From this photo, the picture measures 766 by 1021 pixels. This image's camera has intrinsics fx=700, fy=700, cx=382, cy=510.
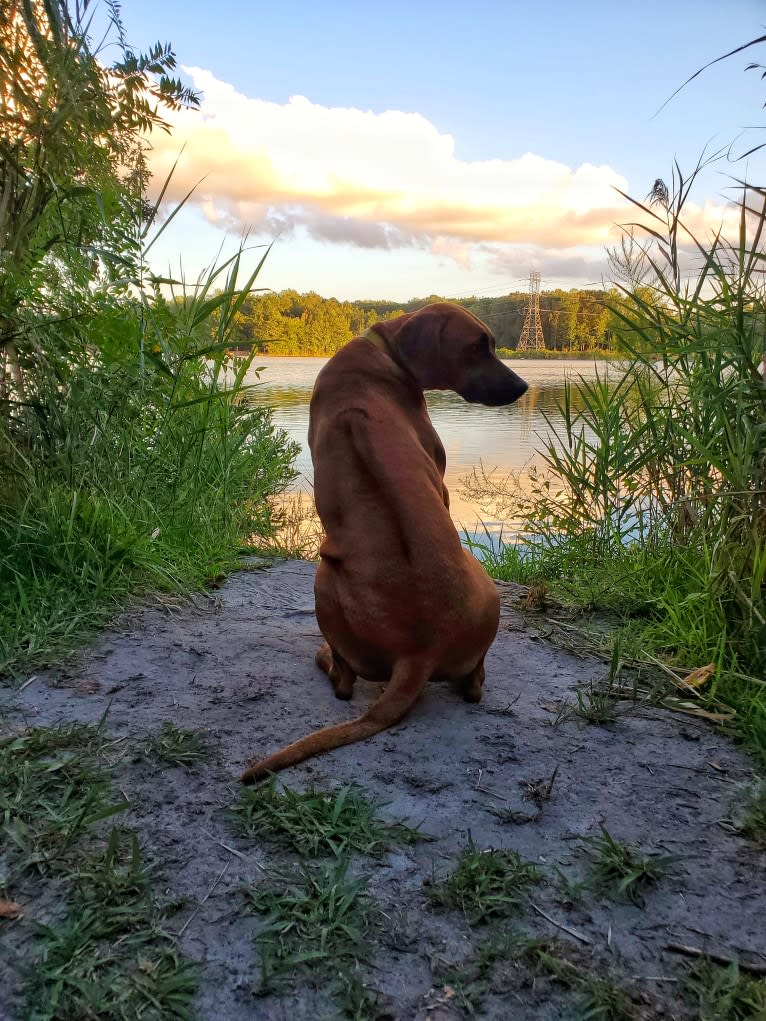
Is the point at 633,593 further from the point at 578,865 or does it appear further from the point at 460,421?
the point at 460,421

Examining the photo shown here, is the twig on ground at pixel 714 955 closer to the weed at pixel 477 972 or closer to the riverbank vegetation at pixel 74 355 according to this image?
the weed at pixel 477 972

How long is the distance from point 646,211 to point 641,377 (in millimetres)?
1073

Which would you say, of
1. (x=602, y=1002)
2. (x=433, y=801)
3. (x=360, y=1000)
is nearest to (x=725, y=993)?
(x=602, y=1002)

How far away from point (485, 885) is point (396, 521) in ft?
3.63

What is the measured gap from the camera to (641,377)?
13.3ft

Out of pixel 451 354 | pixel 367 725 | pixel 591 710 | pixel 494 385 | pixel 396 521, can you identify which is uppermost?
pixel 451 354

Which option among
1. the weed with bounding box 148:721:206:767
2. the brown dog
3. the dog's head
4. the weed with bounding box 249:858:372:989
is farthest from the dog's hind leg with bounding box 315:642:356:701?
the dog's head

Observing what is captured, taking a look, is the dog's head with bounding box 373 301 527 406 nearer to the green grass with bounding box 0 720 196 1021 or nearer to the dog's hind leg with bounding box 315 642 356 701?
the dog's hind leg with bounding box 315 642 356 701

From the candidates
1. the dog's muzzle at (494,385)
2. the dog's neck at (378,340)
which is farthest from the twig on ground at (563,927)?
the dog's neck at (378,340)

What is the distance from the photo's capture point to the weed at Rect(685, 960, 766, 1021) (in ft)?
4.29

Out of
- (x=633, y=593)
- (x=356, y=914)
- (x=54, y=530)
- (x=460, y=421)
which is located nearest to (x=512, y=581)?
(x=633, y=593)

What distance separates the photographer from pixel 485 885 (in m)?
1.61

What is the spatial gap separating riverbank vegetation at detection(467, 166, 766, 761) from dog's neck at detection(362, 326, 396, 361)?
1227mm

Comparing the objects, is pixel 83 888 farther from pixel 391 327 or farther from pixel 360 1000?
pixel 391 327
